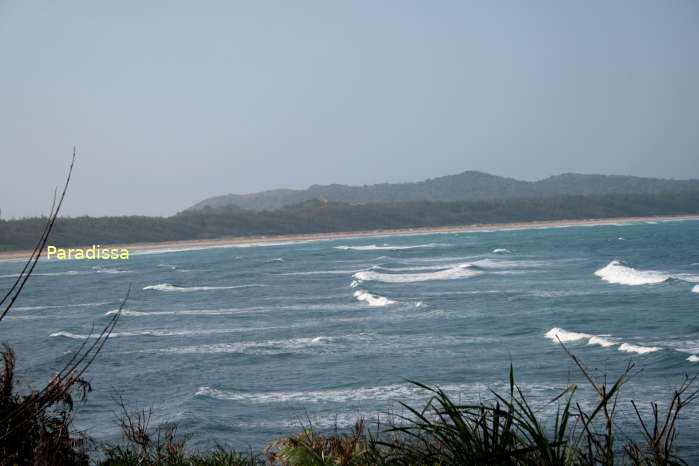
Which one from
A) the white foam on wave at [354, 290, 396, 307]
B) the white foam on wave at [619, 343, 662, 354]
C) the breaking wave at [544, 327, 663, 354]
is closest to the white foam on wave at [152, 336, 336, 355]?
the breaking wave at [544, 327, 663, 354]

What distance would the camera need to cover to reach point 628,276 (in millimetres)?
31875

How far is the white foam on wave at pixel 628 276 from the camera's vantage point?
3038 centimetres

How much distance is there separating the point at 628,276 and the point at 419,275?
389 inches

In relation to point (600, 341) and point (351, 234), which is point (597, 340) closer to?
point (600, 341)

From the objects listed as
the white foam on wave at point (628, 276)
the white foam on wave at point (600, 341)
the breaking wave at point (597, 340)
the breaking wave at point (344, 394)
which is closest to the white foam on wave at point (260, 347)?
the breaking wave at point (344, 394)

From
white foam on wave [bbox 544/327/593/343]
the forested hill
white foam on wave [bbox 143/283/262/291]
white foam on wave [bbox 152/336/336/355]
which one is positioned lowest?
white foam on wave [bbox 544/327/593/343]

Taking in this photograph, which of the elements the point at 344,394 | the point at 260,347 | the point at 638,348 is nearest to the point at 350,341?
the point at 260,347

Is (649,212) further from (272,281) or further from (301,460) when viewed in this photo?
(301,460)

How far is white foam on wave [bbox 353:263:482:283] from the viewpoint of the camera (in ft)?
116

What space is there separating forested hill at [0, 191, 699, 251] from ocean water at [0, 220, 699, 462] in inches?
2432

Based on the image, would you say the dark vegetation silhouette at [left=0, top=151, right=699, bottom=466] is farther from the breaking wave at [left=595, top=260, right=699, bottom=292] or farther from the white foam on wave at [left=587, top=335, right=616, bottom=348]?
the breaking wave at [left=595, top=260, right=699, bottom=292]

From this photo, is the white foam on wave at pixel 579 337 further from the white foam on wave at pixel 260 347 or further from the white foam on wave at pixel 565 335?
the white foam on wave at pixel 260 347

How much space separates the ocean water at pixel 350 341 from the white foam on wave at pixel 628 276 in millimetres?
173

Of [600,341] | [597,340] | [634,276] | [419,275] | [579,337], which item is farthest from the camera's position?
[419,275]
